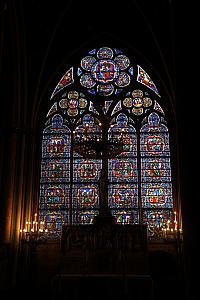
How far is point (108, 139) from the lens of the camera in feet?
51.0

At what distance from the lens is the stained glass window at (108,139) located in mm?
15469

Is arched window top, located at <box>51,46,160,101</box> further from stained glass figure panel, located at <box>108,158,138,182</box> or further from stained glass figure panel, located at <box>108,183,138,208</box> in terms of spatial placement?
stained glass figure panel, located at <box>108,183,138,208</box>

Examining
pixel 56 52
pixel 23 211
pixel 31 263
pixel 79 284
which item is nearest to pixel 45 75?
pixel 56 52

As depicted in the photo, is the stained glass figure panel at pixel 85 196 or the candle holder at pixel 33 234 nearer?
Answer: the candle holder at pixel 33 234

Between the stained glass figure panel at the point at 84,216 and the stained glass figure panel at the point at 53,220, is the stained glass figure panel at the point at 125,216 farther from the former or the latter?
the stained glass figure panel at the point at 53,220

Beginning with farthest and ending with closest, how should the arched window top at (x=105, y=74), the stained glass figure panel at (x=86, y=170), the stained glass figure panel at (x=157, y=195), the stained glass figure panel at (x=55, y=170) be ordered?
the arched window top at (x=105, y=74), the stained glass figure panel at (x=55, y=170), the stained glass figure panel at (x=86, y=170), the stained glass figure panel at (x=157, y=195)

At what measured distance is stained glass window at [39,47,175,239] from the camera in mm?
15469

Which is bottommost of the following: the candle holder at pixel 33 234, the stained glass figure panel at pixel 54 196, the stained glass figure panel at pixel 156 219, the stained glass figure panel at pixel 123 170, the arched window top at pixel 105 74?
the candle holder at pixel 33 234

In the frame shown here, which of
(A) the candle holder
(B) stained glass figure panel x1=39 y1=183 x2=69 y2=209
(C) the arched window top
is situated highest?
(C) the arched window top

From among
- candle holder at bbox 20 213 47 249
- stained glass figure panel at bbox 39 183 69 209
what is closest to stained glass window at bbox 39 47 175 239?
stained glass figure panel at bbox 39 183 69 209

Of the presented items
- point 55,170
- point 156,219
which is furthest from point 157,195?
point 55,170

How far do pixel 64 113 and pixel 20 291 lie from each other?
7.36 m

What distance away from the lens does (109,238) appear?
12.9 meters

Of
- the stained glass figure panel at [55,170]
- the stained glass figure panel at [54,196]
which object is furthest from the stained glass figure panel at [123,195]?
the stained glass figure panel at [55,170]
